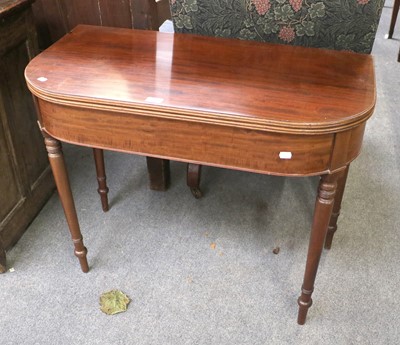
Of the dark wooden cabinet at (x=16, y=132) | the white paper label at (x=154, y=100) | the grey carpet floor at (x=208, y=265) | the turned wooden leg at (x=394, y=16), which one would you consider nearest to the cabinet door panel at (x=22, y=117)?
the dark wooden cabinet at (x=16, y=132)

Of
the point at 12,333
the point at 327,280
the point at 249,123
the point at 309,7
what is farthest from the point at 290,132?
the point at 12,333

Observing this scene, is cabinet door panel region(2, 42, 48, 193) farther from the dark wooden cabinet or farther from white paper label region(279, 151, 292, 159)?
white paper label region(279, 151, 292, 159)

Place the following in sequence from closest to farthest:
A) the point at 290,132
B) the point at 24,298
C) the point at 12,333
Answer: the point at 290,132
the point at 12,333
the point at 24,298

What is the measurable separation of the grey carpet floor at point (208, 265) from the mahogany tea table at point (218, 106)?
0.21m

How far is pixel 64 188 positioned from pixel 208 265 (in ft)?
1.90

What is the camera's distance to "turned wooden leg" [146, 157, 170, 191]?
6.11ft

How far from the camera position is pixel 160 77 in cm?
118

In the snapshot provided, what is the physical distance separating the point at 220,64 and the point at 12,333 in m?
1.02

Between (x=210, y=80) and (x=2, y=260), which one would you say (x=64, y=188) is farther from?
(x=210, y=80)

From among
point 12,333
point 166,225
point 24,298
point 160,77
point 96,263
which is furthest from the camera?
point 166,225

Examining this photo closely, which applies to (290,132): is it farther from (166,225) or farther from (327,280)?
(166,225)

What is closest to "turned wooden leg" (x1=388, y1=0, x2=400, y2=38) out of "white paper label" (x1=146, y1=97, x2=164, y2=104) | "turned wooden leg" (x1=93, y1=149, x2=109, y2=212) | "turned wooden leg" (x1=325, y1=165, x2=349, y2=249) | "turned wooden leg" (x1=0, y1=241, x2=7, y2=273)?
"turned wooden leg" (x1=325, y1=165, x2=349, y2=249)

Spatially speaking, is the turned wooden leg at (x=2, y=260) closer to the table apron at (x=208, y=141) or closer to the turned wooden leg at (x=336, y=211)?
the table apron at (x=208, y=141)

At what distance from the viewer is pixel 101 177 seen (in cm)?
175
